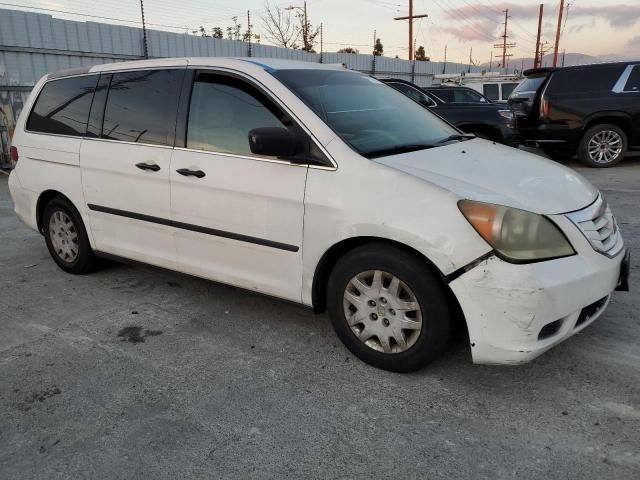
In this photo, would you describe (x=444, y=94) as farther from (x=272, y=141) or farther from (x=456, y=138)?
(x=272, y=141)

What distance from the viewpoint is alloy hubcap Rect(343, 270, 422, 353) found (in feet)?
9.27

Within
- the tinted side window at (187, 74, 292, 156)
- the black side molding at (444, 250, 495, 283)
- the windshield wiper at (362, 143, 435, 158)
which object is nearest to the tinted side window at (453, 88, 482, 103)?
the windshield wiper at (362, 143, 435, 158)

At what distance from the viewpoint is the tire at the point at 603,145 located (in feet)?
31.6

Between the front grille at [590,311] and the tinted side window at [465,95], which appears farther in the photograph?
the tinted side window at [465,95]

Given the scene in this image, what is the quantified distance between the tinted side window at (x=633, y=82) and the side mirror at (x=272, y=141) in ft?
28.5

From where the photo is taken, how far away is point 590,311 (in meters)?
2.79

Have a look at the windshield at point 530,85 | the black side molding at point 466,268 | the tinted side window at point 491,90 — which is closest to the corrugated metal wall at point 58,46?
the tinted side window at point 491,90

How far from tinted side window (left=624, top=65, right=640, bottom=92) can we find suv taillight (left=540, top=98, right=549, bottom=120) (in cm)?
129

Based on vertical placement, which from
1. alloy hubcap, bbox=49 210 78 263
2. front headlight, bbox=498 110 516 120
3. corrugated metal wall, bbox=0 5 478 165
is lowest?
alloy hubcap, bbox=49 210 78 263

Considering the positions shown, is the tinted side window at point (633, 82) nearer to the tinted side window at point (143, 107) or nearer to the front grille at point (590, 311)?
the front grille at point (590, 311)

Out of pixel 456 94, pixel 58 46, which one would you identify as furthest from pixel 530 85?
pixel 58 46

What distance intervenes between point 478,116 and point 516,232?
25.6 feet

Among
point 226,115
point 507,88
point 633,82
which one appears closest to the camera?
point 226,115

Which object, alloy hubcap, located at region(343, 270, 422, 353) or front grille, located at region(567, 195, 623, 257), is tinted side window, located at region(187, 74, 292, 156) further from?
front grille, located at region(567, 195, 623, 257)
